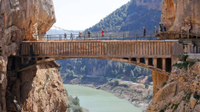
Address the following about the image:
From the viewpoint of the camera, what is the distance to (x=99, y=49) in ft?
78.7

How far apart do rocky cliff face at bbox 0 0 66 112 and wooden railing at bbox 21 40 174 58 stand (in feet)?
5.11

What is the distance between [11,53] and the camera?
23375mm

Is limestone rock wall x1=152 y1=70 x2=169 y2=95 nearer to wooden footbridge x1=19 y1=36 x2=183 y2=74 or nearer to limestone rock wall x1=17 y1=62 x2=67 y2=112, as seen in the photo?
wooden footbridge x1=19 y1=36 x2=183 y2=74

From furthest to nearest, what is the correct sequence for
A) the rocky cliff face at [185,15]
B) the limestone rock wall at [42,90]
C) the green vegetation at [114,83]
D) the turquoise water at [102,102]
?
the green vegetation at [114,83]
the turquoise water at [102,102]
the limestone rock wall at [42,90]
the rocky cliff face at [185,15]

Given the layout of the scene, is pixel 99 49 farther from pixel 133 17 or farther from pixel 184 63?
pixel 133 17

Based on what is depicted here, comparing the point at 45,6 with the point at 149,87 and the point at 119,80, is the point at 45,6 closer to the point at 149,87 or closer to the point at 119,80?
the point at 149,87

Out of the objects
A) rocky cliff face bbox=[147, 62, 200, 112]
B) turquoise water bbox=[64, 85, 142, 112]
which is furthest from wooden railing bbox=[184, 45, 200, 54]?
turquoise water bbox=[64, 85, 142, 112]

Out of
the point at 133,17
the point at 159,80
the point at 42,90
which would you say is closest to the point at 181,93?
the point at 159,80

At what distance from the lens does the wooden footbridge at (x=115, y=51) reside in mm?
22797

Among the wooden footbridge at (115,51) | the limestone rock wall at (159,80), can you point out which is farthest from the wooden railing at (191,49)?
the limestone rock wall at (159,80)

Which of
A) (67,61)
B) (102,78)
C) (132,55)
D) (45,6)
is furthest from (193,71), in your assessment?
(67,61)

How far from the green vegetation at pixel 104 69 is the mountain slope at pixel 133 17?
15807mm

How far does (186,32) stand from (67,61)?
101m

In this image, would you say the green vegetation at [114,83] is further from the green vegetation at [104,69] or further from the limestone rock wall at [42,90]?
the limestone rock wall at [42,90]
